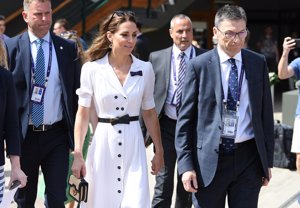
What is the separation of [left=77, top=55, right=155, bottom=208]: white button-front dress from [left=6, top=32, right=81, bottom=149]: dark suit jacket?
0.53 metres

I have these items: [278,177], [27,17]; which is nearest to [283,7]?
[278,177]

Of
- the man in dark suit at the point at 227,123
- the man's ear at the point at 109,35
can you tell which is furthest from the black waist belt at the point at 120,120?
the man's ear at the point at 109,35

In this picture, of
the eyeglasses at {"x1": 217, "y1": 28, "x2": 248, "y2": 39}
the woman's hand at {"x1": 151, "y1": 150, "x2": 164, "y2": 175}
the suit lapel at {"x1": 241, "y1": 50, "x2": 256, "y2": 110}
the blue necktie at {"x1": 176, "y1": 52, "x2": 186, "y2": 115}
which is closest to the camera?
the eyeglasses at {"x1": 217, "y1": 28, "x2": 248, "y2": 39}

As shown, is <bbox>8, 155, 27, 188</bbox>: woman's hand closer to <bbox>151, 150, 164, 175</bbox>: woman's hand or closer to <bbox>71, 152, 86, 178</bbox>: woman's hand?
<bbox>71, 152, 86, 178</bbox>: woman's hand

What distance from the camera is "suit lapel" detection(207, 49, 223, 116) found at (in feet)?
13.8

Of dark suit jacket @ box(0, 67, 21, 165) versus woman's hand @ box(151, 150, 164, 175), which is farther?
woman's hand @ box(151, 150, 164, 175)

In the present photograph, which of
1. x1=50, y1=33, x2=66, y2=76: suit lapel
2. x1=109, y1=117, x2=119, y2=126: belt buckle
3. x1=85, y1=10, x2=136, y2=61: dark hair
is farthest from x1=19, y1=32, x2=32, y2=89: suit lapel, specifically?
x1=109, y1=117, x2=119, y2=126: belt buckle

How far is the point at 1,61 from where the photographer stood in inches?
159

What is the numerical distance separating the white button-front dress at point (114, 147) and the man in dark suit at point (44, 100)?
1.75ft

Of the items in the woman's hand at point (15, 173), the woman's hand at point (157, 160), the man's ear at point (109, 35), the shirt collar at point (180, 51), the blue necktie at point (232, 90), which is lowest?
the woman's hand at point (157, 160)

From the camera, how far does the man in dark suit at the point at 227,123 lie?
13.8 ft

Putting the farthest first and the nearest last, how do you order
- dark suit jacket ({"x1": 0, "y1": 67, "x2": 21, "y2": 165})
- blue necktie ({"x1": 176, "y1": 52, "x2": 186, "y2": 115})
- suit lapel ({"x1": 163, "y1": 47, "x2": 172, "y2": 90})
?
suit lapel ({"x1": 163, "y1": 47, "x2": 172, "y2": 90}) → blue necktie ({"x1": 176, "y1": 52, "x2": 186, "y2": 115}) → dark suit jacket ({"x1": 0, "y1": 67, "x2": 21, "y2": 165})

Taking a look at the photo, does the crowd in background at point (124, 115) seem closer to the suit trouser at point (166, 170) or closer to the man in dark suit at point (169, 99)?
the man in dark suit at point (169, 99)

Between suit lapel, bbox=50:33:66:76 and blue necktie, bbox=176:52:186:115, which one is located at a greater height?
suit lapel, bbox=50:33:66:76
